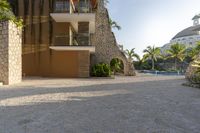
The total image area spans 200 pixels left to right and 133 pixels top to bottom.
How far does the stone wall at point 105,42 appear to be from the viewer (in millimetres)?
29453

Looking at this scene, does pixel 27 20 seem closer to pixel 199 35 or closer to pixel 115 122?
pixel 115 122

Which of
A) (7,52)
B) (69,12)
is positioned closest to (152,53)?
(69,12)

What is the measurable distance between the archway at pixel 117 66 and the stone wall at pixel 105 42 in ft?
4.96

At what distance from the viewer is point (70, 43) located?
22219 mm

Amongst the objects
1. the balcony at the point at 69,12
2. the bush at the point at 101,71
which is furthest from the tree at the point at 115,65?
the balcony at the point at 69,12

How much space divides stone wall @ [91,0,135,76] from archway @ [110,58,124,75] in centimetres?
151

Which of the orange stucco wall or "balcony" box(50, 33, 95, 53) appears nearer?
"balcony" box(50, 33, 95, 53)

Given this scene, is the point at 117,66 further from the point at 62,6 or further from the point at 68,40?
the point at 62,6

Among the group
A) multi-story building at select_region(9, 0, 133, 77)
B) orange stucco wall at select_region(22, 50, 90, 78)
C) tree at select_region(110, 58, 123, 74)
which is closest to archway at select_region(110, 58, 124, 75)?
tree at select_region(110, 58, 123, 74)

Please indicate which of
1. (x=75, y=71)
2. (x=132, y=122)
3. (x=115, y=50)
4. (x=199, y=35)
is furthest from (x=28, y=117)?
(x=199, y=35)

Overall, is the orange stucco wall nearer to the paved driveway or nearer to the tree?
the tree

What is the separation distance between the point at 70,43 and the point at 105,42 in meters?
8.20

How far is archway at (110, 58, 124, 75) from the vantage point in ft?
102

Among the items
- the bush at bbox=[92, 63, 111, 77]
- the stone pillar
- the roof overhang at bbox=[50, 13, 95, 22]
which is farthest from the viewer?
the bush at bbox=[92, 63, 111, 77]
